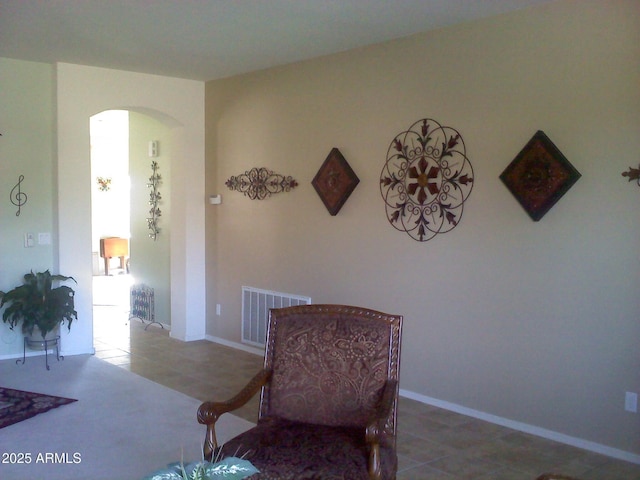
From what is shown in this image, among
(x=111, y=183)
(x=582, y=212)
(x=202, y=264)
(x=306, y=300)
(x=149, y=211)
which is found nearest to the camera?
(x=582, y=212)

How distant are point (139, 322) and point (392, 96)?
4285mm

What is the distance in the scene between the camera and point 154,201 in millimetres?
6805

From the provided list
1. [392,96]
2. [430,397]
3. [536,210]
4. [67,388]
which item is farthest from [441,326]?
[67,388]

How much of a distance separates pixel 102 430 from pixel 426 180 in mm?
2643

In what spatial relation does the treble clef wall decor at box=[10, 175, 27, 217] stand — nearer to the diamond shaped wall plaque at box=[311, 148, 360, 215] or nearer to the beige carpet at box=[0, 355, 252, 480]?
the beige carpet at box=[0, 355, 252, 480]

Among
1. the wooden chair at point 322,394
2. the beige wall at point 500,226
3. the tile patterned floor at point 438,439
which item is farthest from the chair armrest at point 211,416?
the beige wall at point 500,226

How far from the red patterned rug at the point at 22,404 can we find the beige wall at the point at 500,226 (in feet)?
6.90

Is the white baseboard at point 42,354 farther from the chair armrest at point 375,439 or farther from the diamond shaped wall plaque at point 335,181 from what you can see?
the chair armrest at point 375,439

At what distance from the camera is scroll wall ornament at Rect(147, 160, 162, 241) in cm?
674

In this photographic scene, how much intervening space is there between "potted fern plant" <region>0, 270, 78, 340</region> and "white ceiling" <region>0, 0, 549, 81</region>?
1.96 meters

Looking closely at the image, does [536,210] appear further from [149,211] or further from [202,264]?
[149,211]

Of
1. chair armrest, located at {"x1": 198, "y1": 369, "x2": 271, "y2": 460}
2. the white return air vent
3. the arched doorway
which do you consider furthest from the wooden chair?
the arched doorway

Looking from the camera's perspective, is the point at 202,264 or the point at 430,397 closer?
the point at 430,397

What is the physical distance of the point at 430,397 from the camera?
4.25 m
